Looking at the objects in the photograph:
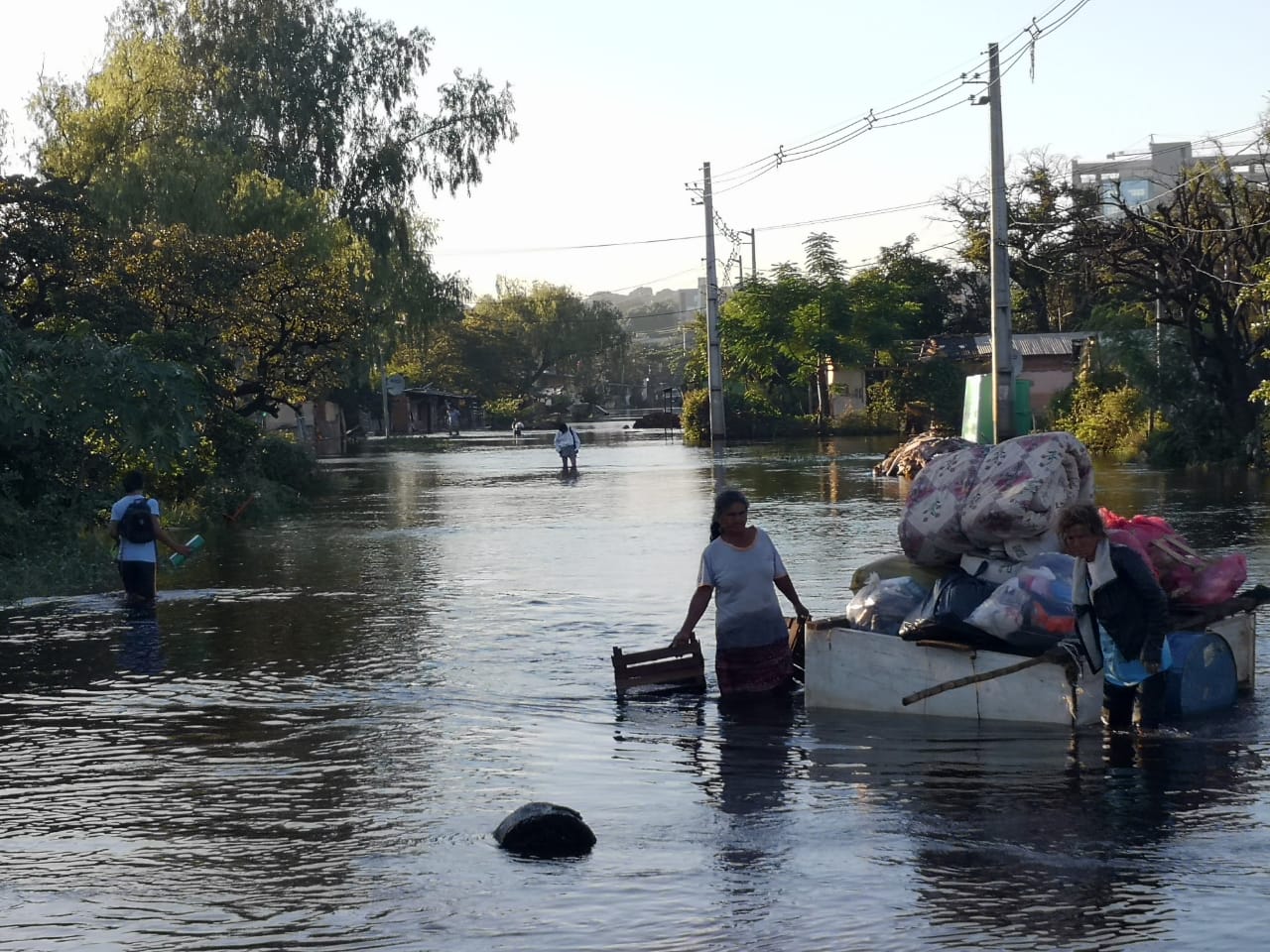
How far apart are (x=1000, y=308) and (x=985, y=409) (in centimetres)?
254

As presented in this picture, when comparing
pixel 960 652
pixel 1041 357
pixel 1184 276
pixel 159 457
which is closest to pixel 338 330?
pixel 159 457

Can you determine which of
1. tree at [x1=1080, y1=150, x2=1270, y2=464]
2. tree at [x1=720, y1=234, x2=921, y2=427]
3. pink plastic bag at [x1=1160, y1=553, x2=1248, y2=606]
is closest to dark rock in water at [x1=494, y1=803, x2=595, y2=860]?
pink plastic bag at [x1=1160, y1=553, x2=1248, y2=606]

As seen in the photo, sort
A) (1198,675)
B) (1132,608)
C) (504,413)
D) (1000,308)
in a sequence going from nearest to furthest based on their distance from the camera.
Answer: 1. (1132,608)
2. (1198,675)
3. (1000,308)
4. (504,413)

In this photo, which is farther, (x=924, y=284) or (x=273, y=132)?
(x=924, y=284)

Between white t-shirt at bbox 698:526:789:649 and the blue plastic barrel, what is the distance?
7.48 ft

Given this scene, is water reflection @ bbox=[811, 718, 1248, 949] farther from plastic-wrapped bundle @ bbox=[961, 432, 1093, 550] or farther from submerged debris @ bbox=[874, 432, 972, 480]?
submerged debris @ bbox=[874, 432, 972, 480]

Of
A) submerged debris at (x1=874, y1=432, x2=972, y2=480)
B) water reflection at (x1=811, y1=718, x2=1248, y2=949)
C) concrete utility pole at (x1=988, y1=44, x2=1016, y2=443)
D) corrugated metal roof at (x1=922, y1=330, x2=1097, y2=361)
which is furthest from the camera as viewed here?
corrugated metal roof at (x1=922, y1=330, x2=1097, y2=361)

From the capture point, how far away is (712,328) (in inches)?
2140

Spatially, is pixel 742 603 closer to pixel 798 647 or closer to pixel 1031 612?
pixel 798 647

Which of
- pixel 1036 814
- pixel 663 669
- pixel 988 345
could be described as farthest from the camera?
pixel 988 345

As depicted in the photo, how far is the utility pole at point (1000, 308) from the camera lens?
31.9 metres

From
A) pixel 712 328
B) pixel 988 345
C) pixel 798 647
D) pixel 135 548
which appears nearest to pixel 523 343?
pixel 988 345

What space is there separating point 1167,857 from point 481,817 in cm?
299

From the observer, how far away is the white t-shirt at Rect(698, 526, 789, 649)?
1002 centimetres
